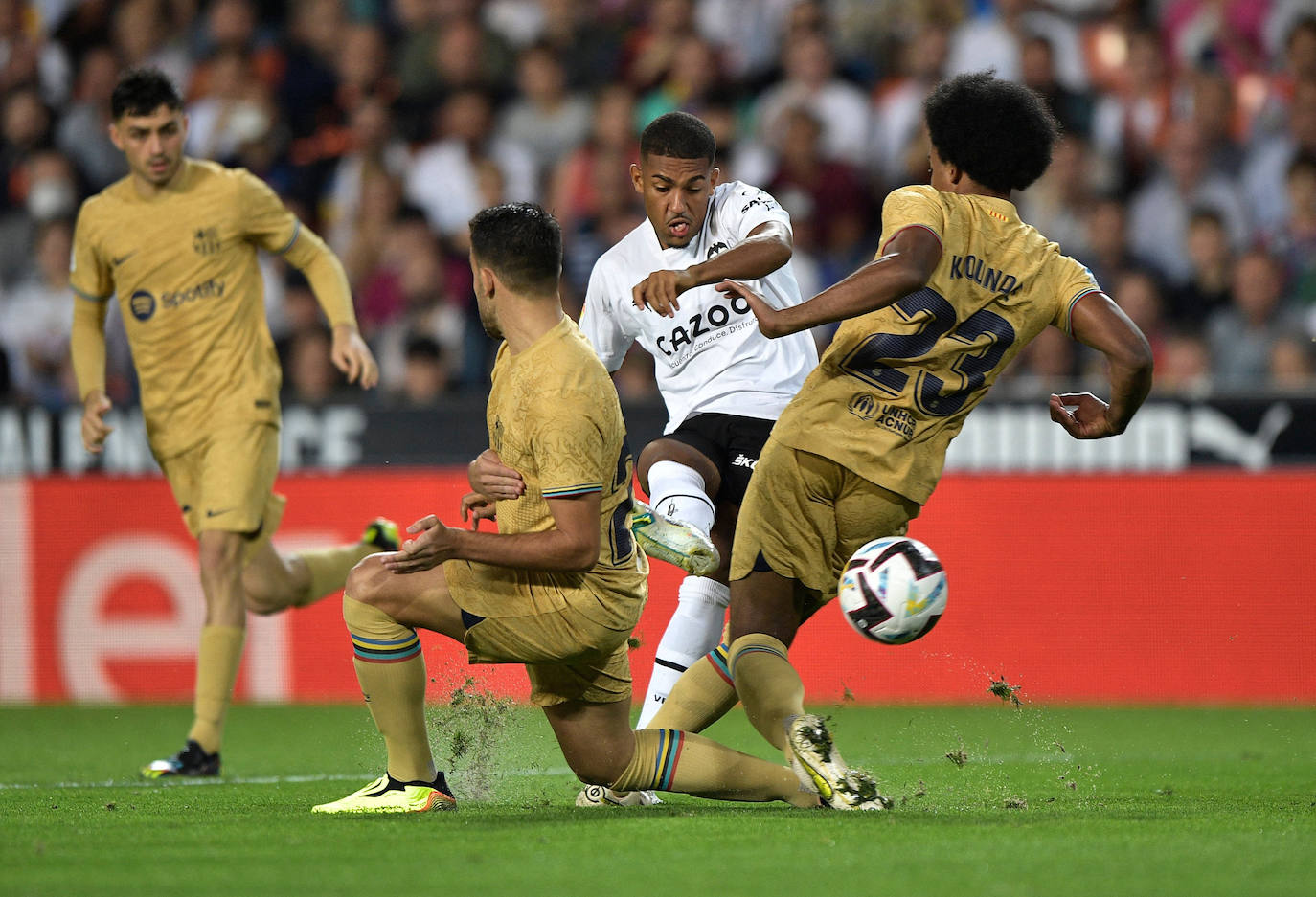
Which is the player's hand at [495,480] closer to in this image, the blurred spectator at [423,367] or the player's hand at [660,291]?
the player's hand at [660,291]

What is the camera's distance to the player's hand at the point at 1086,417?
16.7ft

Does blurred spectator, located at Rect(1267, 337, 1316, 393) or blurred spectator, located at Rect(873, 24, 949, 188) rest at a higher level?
blurred spectator, located at Rect(873, 24, 949, 188)

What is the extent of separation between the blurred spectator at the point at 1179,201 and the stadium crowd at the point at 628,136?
2 cm

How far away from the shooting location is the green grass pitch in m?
3.68

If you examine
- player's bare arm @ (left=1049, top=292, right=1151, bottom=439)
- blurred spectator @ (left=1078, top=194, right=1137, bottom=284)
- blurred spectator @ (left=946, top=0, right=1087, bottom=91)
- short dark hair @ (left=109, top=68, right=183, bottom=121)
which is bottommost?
player's bare arm @ (left=1049, top=292, right=1151, bottom=439)

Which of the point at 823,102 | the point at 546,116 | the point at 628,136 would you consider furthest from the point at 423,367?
the point at 823,102

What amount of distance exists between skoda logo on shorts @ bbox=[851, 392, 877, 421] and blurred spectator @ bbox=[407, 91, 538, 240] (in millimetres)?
7150

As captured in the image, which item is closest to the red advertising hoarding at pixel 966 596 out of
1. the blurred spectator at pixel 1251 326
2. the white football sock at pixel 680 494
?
the blurred spectator at pixel 1251 326

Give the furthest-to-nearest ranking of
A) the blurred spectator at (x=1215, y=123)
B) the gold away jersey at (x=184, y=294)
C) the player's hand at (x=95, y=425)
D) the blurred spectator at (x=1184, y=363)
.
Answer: the blurred spectator at (x=1215, y=123)
the blurred spectator at (x=1184, y=363)
the gold away jersey at (x=184, y=294)
the player's hand at (x=95, y=425)

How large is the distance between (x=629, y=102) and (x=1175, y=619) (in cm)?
524

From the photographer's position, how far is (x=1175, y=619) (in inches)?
347

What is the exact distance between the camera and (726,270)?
4887mm

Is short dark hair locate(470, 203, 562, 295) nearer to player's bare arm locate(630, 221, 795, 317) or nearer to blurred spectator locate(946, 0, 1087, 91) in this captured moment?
player's bare arm locate(630, 221, 795, 317)

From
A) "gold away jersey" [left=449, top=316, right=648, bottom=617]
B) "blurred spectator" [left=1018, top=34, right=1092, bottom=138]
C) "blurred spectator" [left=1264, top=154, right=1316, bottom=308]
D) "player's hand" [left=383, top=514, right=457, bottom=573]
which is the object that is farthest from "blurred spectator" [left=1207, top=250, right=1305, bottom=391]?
"player's hand" [left=383, top=514, right=457, bottom=573]
